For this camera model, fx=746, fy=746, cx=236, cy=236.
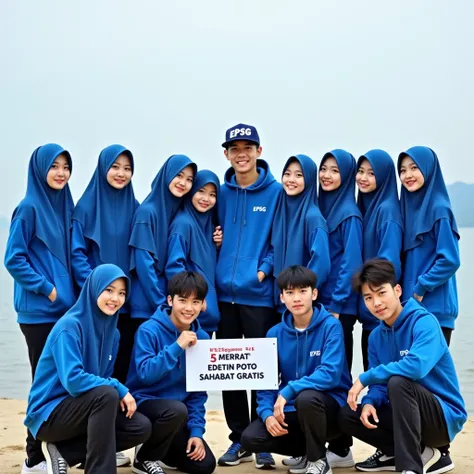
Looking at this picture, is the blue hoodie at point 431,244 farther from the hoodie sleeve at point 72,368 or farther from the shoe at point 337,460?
the hoodie sleeve at point 72,368

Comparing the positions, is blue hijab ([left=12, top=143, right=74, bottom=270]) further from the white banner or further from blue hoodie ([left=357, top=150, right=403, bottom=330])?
blue hoodie ([left=357, top=150, right=403, bottom=330])

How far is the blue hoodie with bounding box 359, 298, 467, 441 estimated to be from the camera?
184 inches

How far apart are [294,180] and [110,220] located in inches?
55.3

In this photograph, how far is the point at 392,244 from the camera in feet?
17.6

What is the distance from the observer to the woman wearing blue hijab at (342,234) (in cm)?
541

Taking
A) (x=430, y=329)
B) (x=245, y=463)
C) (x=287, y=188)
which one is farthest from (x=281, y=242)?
(x=245, y=463)

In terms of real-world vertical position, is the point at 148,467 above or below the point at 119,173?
below

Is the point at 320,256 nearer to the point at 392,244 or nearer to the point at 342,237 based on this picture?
the point at 342,237

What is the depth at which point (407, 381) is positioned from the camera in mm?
4656

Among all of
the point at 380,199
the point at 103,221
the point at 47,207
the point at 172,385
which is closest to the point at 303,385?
the point at 172,385

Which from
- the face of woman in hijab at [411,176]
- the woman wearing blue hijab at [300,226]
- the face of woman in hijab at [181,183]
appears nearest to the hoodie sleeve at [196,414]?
the woman wearing blue hijab at [300,226]

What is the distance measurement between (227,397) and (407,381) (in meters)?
1.59

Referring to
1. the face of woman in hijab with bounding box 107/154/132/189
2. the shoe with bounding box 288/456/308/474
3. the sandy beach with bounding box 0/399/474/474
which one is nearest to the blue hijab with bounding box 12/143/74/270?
the face of woman in hijab with bounding box 107/154/132/189

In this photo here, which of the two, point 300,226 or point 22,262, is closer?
point 22,262
